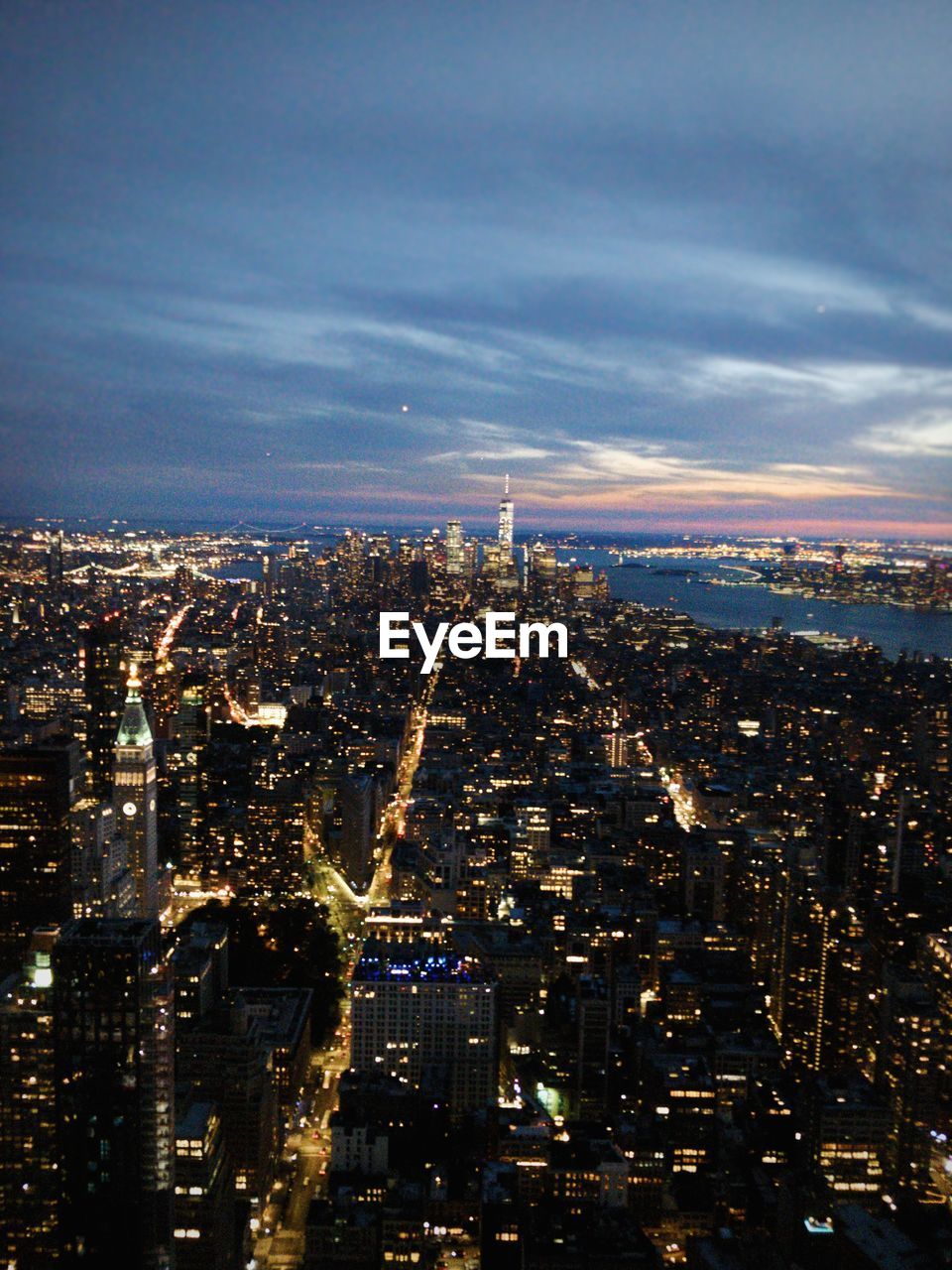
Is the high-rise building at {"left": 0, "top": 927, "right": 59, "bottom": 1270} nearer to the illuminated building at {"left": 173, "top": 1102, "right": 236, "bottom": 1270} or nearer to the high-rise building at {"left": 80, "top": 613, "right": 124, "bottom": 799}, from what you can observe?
the illuminated building at {"left": 173, "top": 1102, "right": 236, "bottom": 1270}

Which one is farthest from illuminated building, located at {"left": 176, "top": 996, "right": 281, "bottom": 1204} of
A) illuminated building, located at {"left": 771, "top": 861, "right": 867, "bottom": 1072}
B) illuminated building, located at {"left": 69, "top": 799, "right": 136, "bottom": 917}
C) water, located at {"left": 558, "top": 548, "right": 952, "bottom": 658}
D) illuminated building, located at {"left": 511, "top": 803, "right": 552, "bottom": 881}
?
water, located at {"left": 558, "top": 548, "right": 952, "bottom": 658}

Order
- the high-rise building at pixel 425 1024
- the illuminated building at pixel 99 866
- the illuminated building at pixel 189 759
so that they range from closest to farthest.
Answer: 1. the high-rise building at pixel 425 1024
2. the illuminated building at pixel 99 866
3. the illuminated building at pixel 189 759

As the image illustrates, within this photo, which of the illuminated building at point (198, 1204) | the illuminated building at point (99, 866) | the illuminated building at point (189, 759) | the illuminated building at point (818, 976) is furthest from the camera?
the illuminated building at point (189, 759)

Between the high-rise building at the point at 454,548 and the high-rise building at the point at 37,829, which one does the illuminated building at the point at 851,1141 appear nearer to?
the high-rise building at the point at 37,829

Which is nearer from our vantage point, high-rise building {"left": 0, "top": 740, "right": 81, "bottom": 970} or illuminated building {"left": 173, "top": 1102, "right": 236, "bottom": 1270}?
illuminated building {"left": 173, "top": 1102, "right": 236, "bottom": 1270}

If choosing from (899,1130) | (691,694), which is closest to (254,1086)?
(899,1130)

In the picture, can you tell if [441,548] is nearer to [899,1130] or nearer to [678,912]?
[678,912]

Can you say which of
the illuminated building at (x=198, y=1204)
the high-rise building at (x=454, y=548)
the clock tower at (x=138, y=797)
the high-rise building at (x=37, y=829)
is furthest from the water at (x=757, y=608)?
the illuminated building at (x=198, y=1204)
